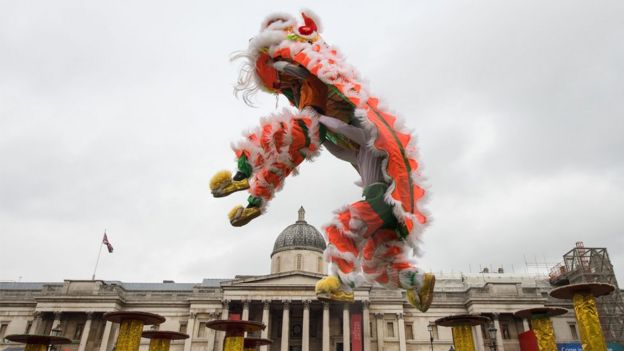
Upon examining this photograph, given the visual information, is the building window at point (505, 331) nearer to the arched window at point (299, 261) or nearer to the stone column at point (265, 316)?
the arched window at point (299, 261)

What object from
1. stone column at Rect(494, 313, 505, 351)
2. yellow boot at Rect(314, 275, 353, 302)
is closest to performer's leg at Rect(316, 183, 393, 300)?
yellow boot at Rect(314, 275, 353, 302)

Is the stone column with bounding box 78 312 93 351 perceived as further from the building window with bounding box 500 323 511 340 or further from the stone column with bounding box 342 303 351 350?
the building window with bounding box 500 323 511 340

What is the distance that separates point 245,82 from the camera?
14.6 feet

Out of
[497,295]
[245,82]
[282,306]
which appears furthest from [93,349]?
[245,82]

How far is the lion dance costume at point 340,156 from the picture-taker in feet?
9.85

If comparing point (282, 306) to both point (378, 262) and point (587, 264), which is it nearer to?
point (587, 264)

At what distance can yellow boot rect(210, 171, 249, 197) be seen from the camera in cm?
362

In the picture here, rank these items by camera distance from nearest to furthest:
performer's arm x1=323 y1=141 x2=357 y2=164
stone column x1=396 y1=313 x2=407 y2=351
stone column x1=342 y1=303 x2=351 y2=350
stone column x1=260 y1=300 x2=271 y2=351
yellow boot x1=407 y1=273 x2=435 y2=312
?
yellow boot x1=407 y1=273 x2=435 y2=312, performer's arm x1=323 y1=141 x2=357 y2=164, stone column x1=342 y1=303 x2=351 y2=350, stone column x1=260 y1=300 x2=271 y2=351, stone column x1=396 y1=313 x2=407 y2=351

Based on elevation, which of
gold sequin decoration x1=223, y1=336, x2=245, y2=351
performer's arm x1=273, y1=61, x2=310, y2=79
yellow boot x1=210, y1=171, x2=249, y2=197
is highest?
performer's arm x1=273, y1=61, x2=310, y2=79

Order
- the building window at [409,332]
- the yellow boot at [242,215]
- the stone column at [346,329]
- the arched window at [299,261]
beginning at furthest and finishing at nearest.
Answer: the arched window at [299,261] < the building window at [409,332] < the stone column at [346,329] < the yellow boot at [242,215]

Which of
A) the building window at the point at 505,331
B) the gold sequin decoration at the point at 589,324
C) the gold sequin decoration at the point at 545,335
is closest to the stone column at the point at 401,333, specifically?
the building window at the point at 505,331

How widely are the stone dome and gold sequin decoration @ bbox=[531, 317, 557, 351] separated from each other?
97.3 feet

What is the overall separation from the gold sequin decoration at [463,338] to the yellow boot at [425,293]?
48.4ft

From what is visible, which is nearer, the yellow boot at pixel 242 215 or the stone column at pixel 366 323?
the yellow boot at pixel 242 215
